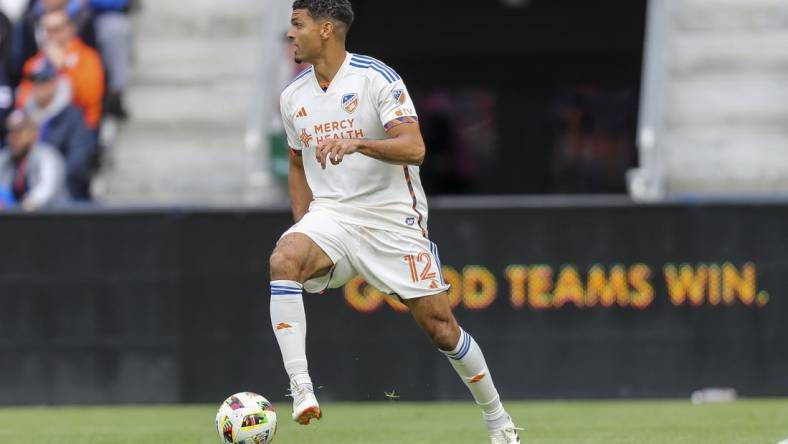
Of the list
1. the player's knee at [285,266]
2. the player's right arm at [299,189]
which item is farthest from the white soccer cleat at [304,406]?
the player's right arm at [299,189]

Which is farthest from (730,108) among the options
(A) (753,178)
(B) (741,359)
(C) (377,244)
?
(C) (377,244)

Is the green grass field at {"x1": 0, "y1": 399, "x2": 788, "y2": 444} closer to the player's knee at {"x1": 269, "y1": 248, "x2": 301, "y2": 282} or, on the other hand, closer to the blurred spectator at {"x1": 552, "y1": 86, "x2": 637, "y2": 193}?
the player's knee at {"x1": 269, "y1": 248, "x2": 301, "y2": 282}

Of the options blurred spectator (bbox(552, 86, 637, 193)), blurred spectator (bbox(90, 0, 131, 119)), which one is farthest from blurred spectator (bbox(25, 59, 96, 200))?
blurred spectator (bbox(552, 86, 637, 193))

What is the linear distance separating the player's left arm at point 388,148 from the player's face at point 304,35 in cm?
47

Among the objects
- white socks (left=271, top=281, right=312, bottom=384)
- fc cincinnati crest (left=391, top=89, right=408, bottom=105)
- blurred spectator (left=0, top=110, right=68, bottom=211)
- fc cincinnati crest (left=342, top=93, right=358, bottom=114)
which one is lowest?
blurred spectator (left=0, top=110, right=68, bottom=211)

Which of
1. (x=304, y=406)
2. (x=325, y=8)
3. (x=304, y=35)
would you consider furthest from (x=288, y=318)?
(x=325, y=8)

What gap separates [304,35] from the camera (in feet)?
25.9

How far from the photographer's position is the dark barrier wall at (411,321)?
11984 mm

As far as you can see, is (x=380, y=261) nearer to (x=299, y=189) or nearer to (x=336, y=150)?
(x=299, y=189)

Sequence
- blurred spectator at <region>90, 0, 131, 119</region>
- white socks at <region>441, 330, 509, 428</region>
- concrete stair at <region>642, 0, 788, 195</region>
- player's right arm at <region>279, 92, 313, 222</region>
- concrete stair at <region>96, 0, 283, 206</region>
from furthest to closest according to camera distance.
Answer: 1. blurred spectator at <region>90, 0, 131, 119</region>
2. concrete stair at <region>96, 0, 283, 206</region>
3. concrete stair at <region>642, 0, 788, 195</region>
4. player's right arm at <region>279, 92, 313, 222</region>
5. white socks at <region>441, 330, 509, 428</region>

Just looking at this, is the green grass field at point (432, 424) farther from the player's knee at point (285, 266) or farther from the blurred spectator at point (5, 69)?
the blurred spectator at point (5, 69)

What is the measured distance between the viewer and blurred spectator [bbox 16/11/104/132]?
17.1 metres

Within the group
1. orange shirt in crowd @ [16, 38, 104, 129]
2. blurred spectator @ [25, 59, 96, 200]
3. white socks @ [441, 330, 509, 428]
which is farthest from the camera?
orange shirt in crowd @ [16, 38, 104, 129]

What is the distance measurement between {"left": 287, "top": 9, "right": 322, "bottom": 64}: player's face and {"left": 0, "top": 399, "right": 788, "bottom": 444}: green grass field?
90.8 inches
